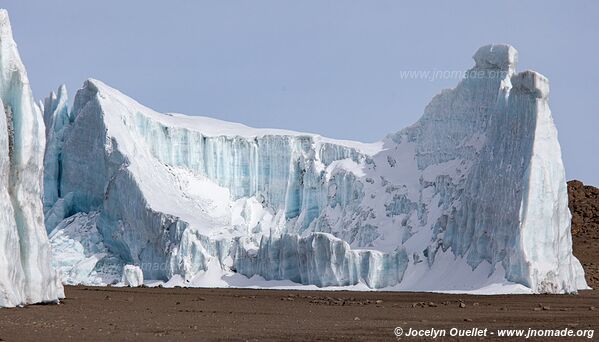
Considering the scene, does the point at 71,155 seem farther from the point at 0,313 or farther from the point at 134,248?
the point at 0,313

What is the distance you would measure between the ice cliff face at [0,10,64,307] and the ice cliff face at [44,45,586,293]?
20.3 meters

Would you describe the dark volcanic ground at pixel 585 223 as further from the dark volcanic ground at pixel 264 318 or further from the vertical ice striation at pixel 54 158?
the dark volcanic ground at pixel 264 318

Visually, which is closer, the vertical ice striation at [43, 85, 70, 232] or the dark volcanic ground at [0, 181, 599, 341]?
the dark volcanic ground at [0, 181, 599, 341]

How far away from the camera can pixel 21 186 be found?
25.5 meters

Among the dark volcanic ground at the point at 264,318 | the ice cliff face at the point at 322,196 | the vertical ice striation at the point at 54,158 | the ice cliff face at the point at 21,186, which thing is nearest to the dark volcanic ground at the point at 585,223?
the ice cliff face at the point at 322,196

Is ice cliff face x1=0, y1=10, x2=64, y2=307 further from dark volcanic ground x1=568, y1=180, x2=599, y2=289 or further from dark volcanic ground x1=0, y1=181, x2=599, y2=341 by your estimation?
dark volcanic ground x1=568, y1=180, x2=599, y2=289

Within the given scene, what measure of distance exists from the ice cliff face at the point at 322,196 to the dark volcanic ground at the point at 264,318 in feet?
27.4

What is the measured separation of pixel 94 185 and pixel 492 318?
3484cm

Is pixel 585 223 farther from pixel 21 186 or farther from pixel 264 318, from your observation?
pixel 21 186

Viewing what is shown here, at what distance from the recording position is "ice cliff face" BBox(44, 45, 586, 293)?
41375mm

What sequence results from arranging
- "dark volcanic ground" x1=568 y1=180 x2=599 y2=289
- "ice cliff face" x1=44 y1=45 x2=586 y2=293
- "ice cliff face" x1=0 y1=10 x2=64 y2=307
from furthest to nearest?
"dark volcanic ground" x1=568 y1=180 x2=599 y2=289
"ice cliff face" x1=44 y1=45 x2=586 y2=293
"ice cliff face" x1=0 y1=10 x2=64 y2=307

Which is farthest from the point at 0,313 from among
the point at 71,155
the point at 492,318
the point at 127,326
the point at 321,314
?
the point at 71,155

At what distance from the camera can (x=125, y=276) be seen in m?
47.3

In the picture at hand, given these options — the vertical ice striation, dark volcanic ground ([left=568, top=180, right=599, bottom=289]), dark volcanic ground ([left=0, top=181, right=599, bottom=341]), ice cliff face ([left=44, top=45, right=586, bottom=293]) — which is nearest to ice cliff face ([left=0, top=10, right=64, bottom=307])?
dark volcanic ground ([left=0, top=181, right=599, bottom=341])
